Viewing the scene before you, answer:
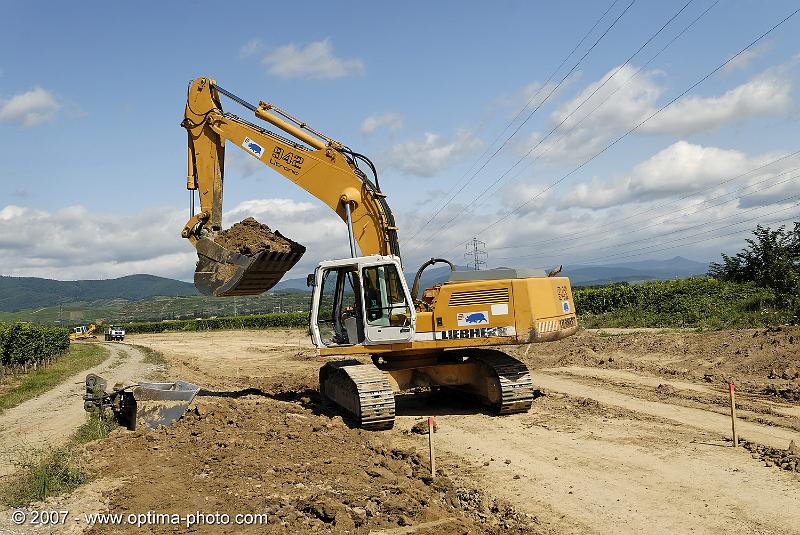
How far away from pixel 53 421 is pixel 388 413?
25.9ft

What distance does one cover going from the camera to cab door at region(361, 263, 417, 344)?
11859mm

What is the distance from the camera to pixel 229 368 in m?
27.6

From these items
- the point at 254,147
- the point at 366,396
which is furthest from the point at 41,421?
the point at 366,396

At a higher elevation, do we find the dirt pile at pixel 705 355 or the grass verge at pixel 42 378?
the grass verge at pixel 42 378

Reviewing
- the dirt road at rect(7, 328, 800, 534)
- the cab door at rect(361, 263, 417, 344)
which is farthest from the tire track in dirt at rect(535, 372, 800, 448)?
the cab door at rect(361, 263, 417, 344)

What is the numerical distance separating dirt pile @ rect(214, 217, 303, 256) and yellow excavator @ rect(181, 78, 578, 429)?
57 mm

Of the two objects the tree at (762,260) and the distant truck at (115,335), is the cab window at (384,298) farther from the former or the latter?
the distant truck at (115,335)

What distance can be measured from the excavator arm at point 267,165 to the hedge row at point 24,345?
56.2 ft

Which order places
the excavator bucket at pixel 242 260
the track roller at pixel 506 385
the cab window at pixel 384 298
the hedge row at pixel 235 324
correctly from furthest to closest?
the hedge row at pixel 235 324
the excavator bucket at pixel 242 260
the track roller at pixel 506 385
the cab window at pixel 384 298

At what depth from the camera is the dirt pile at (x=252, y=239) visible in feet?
41.0

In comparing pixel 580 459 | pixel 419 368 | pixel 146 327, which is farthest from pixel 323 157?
pixel 146 327

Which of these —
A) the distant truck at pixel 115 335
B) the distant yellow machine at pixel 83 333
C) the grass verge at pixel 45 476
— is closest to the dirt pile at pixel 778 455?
the grass verge at pixel 45 476

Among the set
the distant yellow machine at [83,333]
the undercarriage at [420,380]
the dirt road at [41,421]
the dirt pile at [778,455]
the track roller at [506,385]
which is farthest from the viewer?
the distant yellow machine at [83,333]

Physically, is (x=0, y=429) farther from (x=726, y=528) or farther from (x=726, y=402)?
(x=726, y=402)
